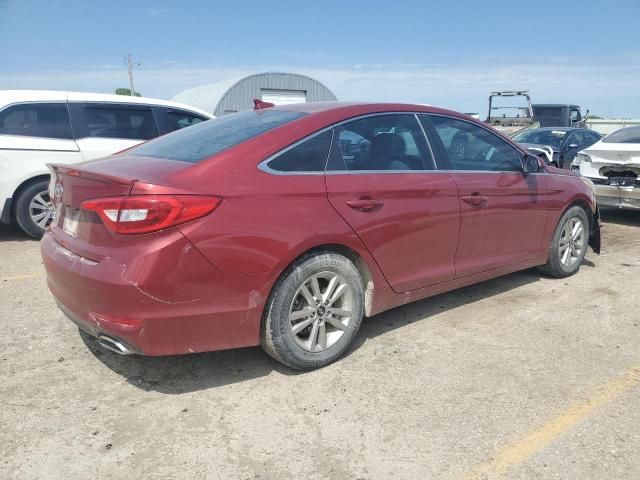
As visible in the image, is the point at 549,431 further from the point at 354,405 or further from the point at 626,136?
the point at 626,136

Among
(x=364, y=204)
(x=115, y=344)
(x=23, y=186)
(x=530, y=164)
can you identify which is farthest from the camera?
(x=23, y=186)

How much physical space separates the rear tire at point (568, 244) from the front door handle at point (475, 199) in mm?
1305

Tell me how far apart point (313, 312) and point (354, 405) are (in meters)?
0.58

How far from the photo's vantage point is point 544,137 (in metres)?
12.4

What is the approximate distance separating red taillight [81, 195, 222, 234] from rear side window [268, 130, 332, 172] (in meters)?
0.56

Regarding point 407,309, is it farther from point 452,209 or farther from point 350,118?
point 350,118

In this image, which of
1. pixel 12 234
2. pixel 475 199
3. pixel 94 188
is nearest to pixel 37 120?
pixel 12 234

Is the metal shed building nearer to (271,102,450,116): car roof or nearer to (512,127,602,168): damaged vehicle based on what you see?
(512,127,602,168): damaged vehicle

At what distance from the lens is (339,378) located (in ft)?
10.6

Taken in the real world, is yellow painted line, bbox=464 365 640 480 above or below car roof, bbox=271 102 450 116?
below

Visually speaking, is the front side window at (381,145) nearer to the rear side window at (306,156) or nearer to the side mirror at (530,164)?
the rear side window at (306,156)

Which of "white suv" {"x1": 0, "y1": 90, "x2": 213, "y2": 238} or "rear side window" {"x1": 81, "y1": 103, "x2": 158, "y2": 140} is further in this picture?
"rear side window" {"x1": 81, "y1": 103, "x2": 158, "y2": 140}

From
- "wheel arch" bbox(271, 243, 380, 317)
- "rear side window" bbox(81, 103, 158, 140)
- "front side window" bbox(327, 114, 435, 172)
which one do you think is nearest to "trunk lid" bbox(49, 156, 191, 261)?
"wheel arch" bbox(271, 243, 380, 317)

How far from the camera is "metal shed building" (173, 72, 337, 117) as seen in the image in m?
30.4
